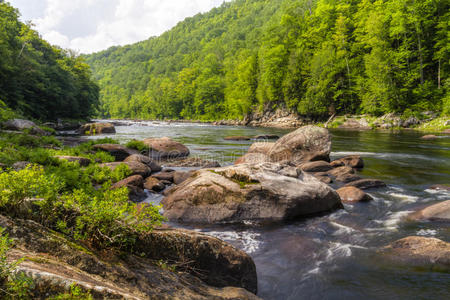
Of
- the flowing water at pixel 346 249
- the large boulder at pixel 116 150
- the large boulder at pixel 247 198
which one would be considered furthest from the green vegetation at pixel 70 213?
the large boulder at pixel 116 150

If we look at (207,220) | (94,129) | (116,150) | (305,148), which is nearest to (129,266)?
(207,220)

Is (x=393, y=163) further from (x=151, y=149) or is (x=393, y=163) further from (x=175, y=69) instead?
(x=175, y=69)

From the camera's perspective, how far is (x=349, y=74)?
4425 centimetres

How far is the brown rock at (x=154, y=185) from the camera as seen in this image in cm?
952

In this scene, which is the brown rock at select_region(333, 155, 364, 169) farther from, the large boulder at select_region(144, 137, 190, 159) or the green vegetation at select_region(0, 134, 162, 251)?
the green vegetation at select_region(0, 134, 162, 251)

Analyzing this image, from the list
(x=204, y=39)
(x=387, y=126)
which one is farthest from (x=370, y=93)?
(x=204, y=39)

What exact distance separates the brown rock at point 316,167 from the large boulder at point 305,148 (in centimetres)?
86

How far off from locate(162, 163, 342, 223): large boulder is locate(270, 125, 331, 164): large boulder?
6.23 m

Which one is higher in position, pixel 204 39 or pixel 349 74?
pixel 204 39

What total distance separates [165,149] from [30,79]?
28514 mm

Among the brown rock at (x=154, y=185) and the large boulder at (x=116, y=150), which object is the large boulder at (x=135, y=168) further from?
the large boulder at (x=116, y=150)

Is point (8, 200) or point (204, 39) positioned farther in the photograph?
point (204, 39)

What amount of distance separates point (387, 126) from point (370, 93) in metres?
7.57

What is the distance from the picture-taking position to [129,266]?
2432 millimetres
